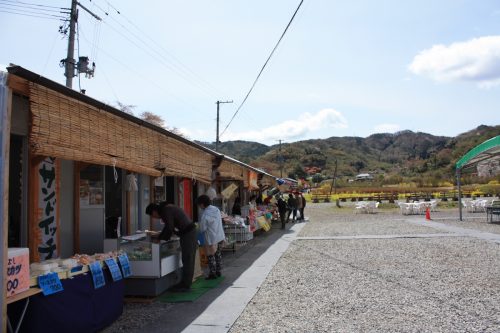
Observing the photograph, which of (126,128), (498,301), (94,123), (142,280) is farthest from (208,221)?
(498,301)

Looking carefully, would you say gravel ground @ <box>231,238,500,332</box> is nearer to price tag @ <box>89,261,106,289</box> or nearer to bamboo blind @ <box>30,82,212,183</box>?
price tag @ <box>89,261,106,289</box>

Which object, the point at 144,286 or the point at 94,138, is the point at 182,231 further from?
the point at 94,138

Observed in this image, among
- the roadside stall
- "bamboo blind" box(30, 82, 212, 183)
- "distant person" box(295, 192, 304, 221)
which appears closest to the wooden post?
the roadside stall

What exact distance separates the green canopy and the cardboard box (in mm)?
17894

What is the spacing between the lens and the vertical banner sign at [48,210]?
21.5 ft

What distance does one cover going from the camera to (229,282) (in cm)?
898

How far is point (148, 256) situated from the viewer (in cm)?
738

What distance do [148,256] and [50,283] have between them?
7.95 ft

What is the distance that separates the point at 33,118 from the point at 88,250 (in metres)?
3.60

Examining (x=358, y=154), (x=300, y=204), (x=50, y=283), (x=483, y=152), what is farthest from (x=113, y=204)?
(x=358, y=154)

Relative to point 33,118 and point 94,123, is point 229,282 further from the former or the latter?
point 33,118

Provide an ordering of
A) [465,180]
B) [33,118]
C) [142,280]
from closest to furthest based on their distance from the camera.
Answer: [33,118] < [142,280] < [465,180]

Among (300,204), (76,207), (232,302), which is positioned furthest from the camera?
(300,204)

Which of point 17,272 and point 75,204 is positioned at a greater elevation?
point 75,204
